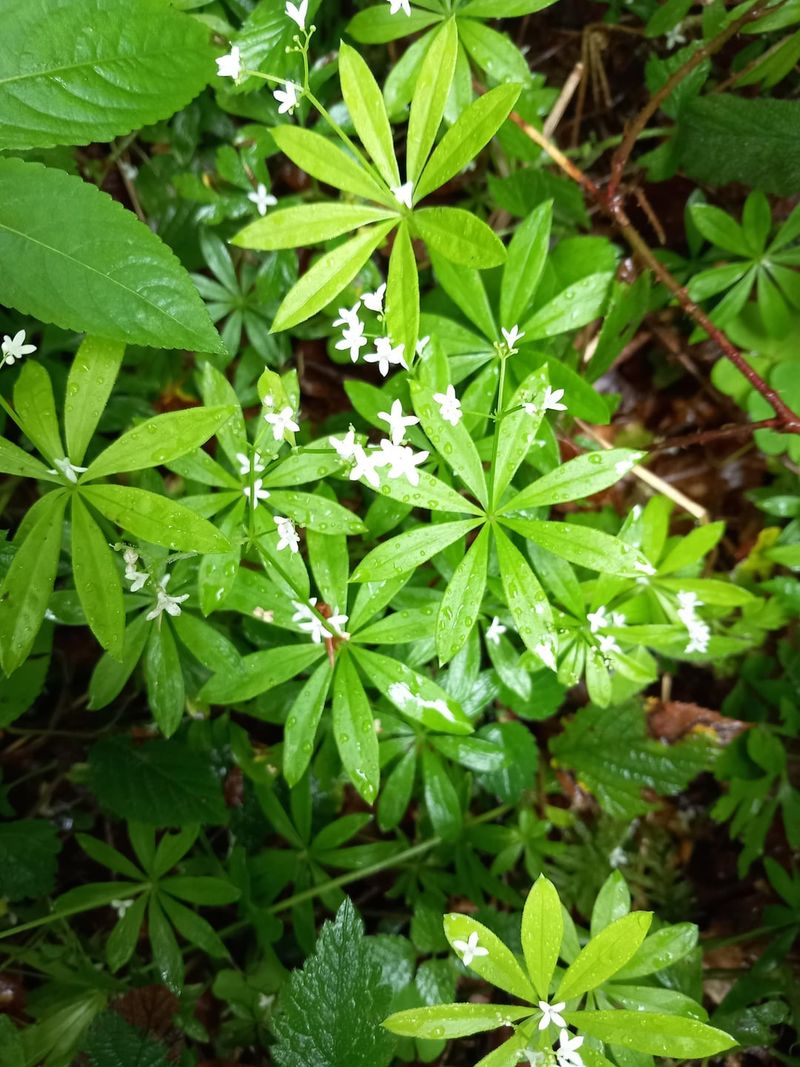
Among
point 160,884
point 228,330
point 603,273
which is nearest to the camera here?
point 603,273

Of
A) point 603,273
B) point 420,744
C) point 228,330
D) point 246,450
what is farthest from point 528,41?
point 420,744

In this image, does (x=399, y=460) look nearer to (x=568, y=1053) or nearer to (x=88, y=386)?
(x=88, y=386)

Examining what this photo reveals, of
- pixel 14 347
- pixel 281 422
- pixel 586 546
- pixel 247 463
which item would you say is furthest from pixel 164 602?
pixel 586 546

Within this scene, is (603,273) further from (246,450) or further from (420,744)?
A: (420,744)

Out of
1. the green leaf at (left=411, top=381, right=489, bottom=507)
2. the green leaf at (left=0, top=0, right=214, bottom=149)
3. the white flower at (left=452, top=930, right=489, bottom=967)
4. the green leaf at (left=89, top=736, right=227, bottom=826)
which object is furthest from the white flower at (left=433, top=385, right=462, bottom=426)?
the green leaf at (left=89, top=736, right=227, bottom=826)

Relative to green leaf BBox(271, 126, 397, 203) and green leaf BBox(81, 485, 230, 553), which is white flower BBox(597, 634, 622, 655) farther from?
green leaf BBox(271, 126, 397, 203)

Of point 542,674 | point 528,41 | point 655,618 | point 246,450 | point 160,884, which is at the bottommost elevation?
point 160,884
